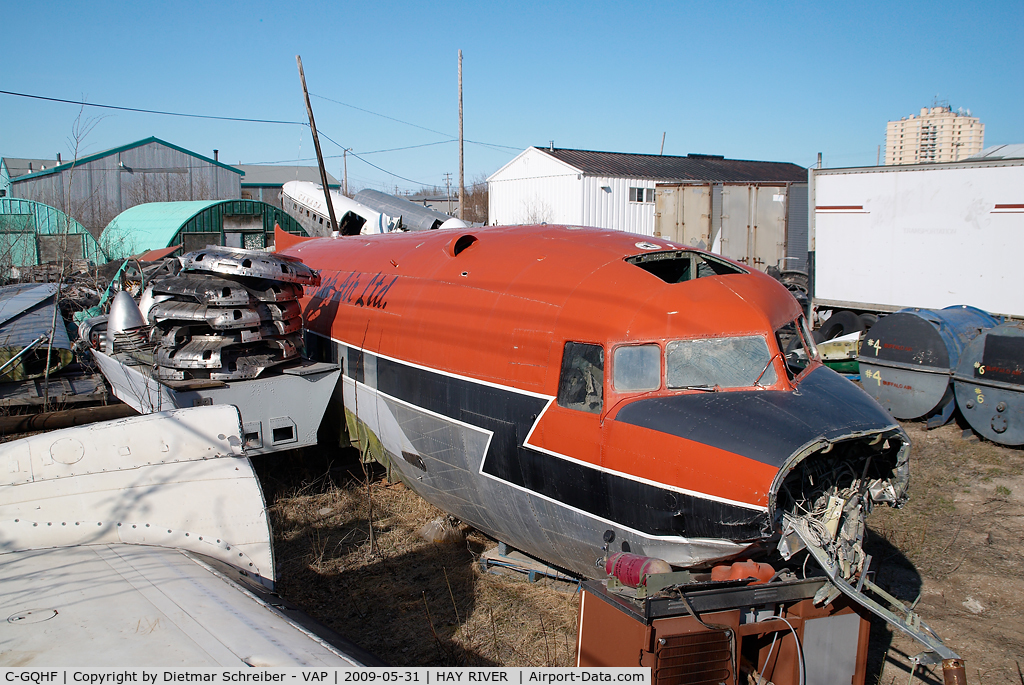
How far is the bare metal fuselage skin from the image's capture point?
221 inches

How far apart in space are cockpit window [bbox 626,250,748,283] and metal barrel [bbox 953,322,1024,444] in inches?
352

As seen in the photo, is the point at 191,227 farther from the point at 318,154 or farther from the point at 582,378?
the point at 582,378

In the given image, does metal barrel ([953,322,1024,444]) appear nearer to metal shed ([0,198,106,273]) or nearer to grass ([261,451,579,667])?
grass ([261,451,579,667])

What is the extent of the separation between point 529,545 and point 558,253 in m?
3.21

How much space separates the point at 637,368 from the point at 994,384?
1060 cm

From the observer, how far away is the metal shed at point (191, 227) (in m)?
35.8

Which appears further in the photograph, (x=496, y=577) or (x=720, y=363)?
(x=496, y=577)

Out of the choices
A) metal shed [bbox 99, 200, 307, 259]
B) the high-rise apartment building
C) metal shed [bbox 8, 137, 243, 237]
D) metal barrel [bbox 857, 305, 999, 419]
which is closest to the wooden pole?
metal shed [bbox 99, 200, 307, 259]

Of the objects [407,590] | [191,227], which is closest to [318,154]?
[191,227]

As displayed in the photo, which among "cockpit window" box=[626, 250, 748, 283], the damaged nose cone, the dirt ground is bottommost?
the dirt ground

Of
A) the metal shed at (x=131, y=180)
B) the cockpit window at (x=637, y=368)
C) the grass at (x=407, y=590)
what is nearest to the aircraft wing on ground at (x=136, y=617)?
the grass at (x=407, y=590)

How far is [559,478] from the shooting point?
6.48 metres

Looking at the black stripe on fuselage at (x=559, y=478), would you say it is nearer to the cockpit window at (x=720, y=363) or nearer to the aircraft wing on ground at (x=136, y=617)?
the cockpit window at (x=720, y=363)

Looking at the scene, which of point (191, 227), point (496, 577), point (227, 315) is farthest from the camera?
point (191, 227)
